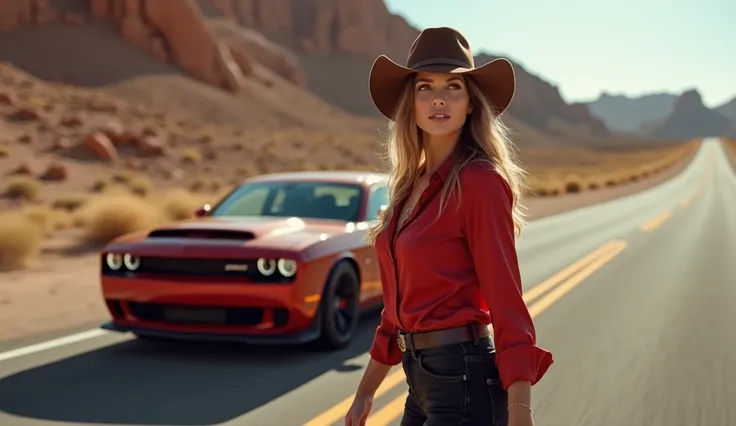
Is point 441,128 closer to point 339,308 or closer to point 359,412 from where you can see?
point 359,412

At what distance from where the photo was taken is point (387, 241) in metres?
2.42

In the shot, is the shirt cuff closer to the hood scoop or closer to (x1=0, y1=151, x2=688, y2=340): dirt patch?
the hood scoop

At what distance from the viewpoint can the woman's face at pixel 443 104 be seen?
235cm

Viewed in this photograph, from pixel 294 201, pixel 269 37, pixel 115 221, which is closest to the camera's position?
pixel 294 201

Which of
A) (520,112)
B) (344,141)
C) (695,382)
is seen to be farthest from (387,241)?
(520,112)

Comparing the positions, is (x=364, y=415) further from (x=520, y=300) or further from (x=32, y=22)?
(x=32, y=22)

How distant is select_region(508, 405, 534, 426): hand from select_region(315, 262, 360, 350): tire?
187 inches

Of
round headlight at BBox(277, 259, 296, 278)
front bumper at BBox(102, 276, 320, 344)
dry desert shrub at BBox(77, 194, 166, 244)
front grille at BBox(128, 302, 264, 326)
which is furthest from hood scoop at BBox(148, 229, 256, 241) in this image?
dry desert shrub at BBox(77, 194, 166, 244)

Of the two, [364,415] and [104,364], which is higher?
[364,415]

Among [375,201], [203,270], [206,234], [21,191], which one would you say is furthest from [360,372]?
[21,191]

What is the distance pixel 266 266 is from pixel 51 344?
2.09m

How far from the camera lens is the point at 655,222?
20516 mm

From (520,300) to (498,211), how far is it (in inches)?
9.0

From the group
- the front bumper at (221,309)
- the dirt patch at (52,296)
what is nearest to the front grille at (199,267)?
the front bumper at (221,309)
